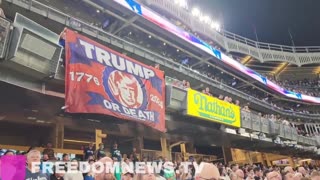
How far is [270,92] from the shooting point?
26.9 meters

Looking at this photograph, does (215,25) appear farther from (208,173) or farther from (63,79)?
(208,173)

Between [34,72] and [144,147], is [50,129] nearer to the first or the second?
[144,147]

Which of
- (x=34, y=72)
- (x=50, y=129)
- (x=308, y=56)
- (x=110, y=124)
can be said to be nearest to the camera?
(x=34, y=72)

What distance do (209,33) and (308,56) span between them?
13.4 meters

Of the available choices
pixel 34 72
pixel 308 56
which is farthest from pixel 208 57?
pixel 308 56

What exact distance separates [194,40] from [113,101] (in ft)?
36.5

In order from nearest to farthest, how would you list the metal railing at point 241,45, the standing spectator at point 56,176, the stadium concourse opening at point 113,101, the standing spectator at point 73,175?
the standing spectator at point 56,176 → the standing spectator at point 73,175 → the stadium concourse opening at point 113,101 → the metal railing at point 241,45

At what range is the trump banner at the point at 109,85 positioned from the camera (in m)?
6.50

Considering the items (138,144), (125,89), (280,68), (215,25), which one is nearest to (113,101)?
(125,89)

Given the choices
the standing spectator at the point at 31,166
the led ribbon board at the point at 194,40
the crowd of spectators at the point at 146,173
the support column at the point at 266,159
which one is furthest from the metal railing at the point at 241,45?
the standing spectator at the point at 31,166

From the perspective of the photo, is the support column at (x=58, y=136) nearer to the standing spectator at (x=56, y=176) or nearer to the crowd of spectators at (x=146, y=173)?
the crowd of spectators at (x=146, y=173)

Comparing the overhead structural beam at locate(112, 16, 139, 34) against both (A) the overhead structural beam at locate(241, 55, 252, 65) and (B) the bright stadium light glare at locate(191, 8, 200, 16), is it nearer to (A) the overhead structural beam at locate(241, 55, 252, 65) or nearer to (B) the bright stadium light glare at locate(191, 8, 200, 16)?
(B) the bright stadium light glare at locate(191, 8, 200, 16)

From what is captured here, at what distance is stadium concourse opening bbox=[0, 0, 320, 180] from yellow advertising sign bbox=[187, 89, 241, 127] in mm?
37

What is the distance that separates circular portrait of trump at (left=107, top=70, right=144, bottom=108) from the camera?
7.39m
